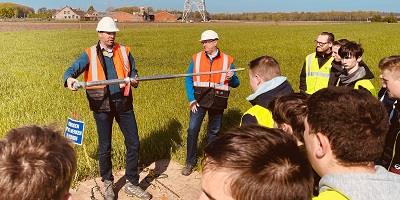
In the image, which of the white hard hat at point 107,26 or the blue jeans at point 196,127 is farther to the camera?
the blue jeans at point 196,127

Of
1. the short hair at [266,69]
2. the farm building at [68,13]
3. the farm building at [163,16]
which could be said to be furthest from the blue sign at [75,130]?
the farm building at [68,13]

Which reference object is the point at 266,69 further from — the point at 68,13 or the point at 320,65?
the point at 68,13

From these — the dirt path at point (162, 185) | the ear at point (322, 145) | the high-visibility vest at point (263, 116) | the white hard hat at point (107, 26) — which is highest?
the white hard hat at point (107, 26)

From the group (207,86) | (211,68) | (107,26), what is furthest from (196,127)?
(107,26)

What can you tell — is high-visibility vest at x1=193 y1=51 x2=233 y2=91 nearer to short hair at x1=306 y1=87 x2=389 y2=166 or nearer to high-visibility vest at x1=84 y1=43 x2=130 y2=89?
high-visibility vest at x1=84 y1=43 x2=130 y2=89

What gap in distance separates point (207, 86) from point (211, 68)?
0.26m

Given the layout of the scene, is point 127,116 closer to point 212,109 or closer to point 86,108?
point 212,109

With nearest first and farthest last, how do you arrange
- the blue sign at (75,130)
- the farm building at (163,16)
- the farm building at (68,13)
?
the blue sign at (75,130), the farm building at (163,16), the farm building at (68,13)

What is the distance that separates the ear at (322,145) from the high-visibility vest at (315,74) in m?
4.12

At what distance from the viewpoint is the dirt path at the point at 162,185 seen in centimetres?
482

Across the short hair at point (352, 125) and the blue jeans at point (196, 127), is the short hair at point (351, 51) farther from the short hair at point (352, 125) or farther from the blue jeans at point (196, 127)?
the short hair at point (352, 125)

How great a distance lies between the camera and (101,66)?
14.3 ft

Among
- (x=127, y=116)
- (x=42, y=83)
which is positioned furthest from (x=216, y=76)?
(x=42, y=83)

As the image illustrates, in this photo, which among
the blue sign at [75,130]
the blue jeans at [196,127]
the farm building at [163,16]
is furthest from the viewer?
the farm building at [163,16]
